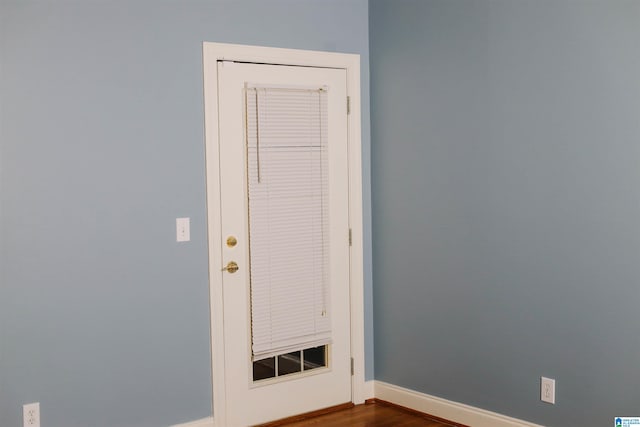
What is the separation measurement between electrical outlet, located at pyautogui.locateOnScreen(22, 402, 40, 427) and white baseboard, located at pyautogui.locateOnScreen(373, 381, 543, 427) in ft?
6.28

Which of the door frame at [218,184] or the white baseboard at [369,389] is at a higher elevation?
the door frame at [218,184]

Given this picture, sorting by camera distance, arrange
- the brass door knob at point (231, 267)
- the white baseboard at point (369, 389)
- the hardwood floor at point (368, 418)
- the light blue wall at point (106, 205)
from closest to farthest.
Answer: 1. the light blue wall at point (106, 205)
2. the brass door knob at point (231, 267)
3. the hardwood floor at point (368, 418)
4. the white baseboard at point (369, 389)

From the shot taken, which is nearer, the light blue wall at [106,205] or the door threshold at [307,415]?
the light blue wall at [106,205]

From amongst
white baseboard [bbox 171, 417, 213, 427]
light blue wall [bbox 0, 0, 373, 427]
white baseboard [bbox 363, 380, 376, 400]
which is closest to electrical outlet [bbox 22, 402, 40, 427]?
light blue wall [bbox 0, 0, 373, 427]

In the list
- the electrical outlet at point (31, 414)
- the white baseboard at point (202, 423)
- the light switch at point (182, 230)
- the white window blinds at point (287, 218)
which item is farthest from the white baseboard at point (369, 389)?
the electrical outlet at point (31, 414)

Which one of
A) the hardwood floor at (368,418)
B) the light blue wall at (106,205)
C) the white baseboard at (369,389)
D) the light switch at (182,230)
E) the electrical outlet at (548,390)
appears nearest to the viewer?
the light blue wall at (106,205)

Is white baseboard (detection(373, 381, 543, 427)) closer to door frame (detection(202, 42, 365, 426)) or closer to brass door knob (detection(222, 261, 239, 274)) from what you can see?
door frame (detection(202, 42, 365, 426))

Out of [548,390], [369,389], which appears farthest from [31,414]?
[548,390]

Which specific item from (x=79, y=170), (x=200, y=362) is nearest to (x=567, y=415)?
(x=200, y=362)

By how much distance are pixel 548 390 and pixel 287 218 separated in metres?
1.59

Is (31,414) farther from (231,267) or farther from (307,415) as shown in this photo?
(307,415)

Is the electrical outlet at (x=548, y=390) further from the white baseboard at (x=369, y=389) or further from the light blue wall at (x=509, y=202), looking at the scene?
the white baseboard at (x=369, y=389)

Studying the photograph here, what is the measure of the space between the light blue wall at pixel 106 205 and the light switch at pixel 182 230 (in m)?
0.03

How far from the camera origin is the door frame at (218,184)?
11.1 feet
